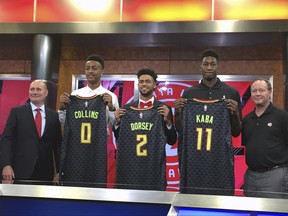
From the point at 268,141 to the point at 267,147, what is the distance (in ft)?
0.17

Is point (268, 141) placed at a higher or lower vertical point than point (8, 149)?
higher

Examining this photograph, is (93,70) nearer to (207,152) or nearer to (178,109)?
(178,109)

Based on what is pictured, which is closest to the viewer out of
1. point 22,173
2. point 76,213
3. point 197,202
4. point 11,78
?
point 197,202

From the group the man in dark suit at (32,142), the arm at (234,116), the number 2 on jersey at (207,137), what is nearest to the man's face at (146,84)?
the number 2 on jersey at (207,137)

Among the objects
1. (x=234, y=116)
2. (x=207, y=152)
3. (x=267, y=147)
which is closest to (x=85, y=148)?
(x=207, y=152)

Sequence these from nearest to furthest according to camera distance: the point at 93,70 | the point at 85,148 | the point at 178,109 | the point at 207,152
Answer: the point at 207,152
the point at 178,109
the point at 85,148
the point at 93,70

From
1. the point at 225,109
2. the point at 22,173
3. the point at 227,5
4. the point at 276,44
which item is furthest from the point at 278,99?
the point at 22,173

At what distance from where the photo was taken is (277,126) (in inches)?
140

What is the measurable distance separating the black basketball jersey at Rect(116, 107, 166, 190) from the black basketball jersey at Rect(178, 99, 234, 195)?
194mm

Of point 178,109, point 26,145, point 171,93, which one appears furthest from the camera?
point 171,93

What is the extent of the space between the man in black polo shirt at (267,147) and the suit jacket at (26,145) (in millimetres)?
1756

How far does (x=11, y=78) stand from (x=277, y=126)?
444 centimetres

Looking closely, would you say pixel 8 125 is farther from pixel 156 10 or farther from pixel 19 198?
pixel 156 10

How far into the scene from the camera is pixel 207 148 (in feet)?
11.2
